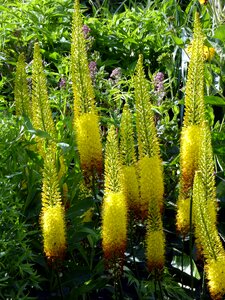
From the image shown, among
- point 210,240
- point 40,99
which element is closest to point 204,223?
point 210,240

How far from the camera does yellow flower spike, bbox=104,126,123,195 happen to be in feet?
10.1

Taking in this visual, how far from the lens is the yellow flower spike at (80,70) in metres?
3.36

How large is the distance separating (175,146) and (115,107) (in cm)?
62

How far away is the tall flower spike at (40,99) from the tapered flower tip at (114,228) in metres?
0.55

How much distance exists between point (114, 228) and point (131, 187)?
1.26ft

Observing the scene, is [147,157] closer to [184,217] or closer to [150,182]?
[150,182]

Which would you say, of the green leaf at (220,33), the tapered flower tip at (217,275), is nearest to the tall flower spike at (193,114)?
the tapered flower tip at (217,275)

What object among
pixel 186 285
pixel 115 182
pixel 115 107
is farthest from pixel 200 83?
pixel 115 107

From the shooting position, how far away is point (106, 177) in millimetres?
3195

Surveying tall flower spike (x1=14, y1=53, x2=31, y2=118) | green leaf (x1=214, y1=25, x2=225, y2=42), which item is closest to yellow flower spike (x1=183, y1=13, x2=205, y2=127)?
tall flower spike (x1=14, y1=53, x2=31, y2=118)

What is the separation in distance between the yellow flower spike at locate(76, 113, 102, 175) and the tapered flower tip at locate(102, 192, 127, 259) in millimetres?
294

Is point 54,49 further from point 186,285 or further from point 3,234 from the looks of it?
point 3,234

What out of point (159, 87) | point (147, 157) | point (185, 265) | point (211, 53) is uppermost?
point (211, 53)

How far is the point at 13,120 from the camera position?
14.1ft
